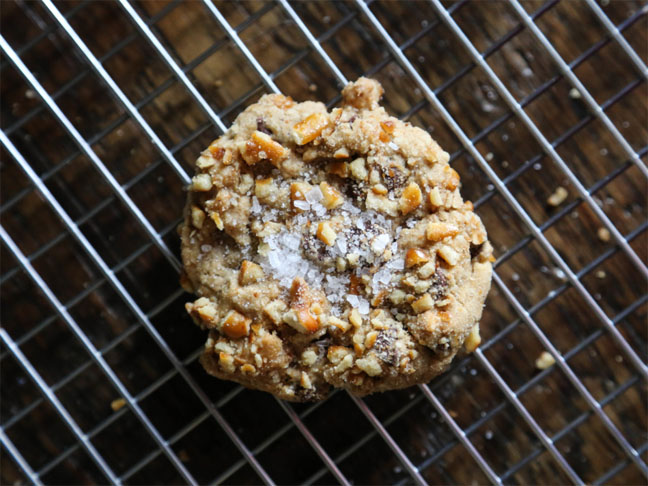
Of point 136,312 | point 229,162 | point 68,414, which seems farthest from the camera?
point 68,414

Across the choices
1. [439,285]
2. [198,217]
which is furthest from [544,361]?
[198,217]

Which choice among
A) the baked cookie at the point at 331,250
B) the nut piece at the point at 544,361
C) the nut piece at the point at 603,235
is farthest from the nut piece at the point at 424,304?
the nut piece at the point at 603,235

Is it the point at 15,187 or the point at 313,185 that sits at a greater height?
the point at 15,187

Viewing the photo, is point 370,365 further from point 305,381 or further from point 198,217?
point 198,217

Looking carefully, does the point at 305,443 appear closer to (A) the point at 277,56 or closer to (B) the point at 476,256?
(B) the point at 476,256

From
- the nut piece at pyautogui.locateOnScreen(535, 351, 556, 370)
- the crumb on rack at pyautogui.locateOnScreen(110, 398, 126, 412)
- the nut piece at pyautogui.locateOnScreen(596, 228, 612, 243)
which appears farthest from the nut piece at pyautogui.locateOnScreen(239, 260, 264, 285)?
the nut piece at pyautogui.locateOnScreen(596, 228, 612, 243)

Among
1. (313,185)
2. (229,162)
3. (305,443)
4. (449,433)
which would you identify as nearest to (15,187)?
(229,162)

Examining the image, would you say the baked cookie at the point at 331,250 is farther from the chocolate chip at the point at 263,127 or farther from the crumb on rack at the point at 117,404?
the crumb on rack at the point at 117,404

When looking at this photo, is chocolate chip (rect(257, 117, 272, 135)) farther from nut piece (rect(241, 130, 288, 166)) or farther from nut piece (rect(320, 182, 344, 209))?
nut piece (rect(320, 182, 344, 209))

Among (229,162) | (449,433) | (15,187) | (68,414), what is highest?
(15,187)
